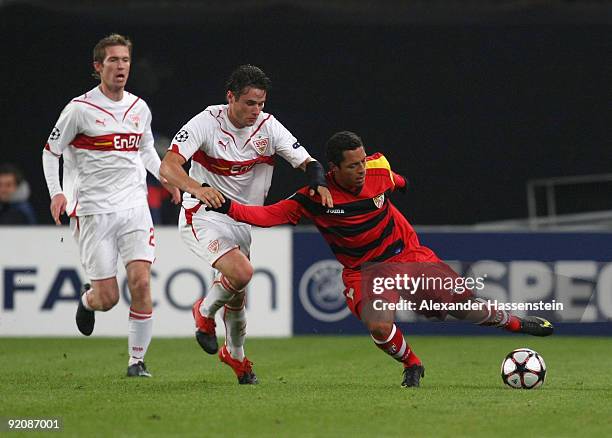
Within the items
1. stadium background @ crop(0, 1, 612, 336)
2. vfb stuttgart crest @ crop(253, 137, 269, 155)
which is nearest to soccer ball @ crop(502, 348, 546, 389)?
vfb stuttgart crest @ crop(253, 137, 269, 155)

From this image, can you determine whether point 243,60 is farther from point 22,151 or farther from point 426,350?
point 426,350

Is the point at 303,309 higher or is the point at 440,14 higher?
the point at 440,14

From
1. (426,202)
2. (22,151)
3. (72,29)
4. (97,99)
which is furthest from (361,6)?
(97,99)

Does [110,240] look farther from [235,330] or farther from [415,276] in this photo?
[415,276]

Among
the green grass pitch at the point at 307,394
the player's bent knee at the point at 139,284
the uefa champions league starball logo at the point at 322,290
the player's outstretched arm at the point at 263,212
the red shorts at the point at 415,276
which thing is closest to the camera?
the green grass pitch at the point at 307,394

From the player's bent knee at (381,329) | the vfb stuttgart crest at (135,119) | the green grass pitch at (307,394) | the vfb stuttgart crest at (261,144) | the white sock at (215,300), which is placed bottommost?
the green grass pitch at (307,394)

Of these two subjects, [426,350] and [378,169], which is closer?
[378,169]

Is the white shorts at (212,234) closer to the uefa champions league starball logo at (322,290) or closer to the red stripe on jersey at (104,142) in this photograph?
the red stripe on jersey at (104,142)

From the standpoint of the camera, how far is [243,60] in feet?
53.3

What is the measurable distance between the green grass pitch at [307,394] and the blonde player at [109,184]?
59cm

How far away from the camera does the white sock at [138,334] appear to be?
9.52 m

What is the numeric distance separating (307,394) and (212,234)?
1.41 meters

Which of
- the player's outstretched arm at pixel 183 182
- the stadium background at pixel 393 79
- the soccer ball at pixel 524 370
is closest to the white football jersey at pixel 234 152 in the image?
the player's outstretched arm at pixel 183 182

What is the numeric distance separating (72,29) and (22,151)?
5.42 feet
